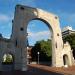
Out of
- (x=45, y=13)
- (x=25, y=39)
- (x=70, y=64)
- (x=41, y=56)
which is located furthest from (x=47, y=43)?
(x=25, y=39)

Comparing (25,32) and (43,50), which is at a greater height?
(25,32)

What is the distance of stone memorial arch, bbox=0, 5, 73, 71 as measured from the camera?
100 feet

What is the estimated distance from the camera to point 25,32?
104ft

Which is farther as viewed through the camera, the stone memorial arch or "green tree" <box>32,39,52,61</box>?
"green tree" <box>32,39,52,61</box>

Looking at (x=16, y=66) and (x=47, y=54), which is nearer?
(x=16, y=66)

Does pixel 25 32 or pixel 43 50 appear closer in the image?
pixel 25 32

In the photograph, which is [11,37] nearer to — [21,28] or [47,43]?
[21,28]

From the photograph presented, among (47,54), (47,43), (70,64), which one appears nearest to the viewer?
(70,64)

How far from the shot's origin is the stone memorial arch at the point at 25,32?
30.5m

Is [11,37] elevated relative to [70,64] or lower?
elevated

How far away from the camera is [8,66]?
97.5 feet

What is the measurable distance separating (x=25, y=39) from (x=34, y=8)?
221 inches

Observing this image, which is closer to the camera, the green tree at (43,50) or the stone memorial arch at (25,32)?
the stone memorial arch at (25,32)

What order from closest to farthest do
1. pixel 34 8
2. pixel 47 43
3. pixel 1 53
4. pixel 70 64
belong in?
pixel 1 53
pixel 34 8
pixel 70 64
pixel 47 43
